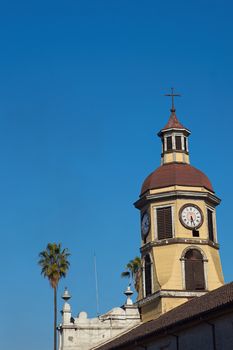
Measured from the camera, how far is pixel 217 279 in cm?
5928

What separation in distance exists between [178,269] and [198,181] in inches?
284

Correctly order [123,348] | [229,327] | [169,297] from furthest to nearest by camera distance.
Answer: [169,297], [123,348], [229,327]

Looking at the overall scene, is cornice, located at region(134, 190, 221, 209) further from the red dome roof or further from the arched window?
the arched window

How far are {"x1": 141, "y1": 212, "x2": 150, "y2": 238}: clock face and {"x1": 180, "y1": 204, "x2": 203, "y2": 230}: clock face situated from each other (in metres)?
2.94

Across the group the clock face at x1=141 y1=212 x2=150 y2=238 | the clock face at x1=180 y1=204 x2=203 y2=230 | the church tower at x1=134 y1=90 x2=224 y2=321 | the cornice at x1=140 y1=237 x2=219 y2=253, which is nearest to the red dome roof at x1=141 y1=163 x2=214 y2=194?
the church tower at x1=134 y1=90 x2=224 y2=321

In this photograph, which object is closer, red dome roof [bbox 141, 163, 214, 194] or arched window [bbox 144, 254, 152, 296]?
arched window [bbox 144, 254, 152, 296]

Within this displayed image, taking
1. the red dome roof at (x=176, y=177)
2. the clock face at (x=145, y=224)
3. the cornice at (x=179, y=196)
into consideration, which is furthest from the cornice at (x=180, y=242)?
the red dome roof at (x=176, y=177)

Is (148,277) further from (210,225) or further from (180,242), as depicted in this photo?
(210,225)

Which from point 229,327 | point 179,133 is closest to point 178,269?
point 179,133

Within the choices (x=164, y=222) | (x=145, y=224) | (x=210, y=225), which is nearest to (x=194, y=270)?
(x=210, y=225)

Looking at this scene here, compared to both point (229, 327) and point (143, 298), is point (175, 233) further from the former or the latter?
point (229, 327)

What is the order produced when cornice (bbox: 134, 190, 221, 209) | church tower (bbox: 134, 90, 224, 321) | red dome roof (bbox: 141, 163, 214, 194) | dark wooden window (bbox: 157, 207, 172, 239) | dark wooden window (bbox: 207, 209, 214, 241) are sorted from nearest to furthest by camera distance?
church tower (bbox: 134, 90, 224, 321) → dark wooden window (bbox: 157, 207, 172, 239) → cornice (bbox: 134, 190, 221, 209) → dark wooden window (bbox: 207, 209, 214, 241) → red dome roof (bbox: 141, 163, 214, 194)

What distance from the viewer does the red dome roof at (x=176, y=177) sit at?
61219 mm

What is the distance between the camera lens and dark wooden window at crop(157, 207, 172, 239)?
197ft
